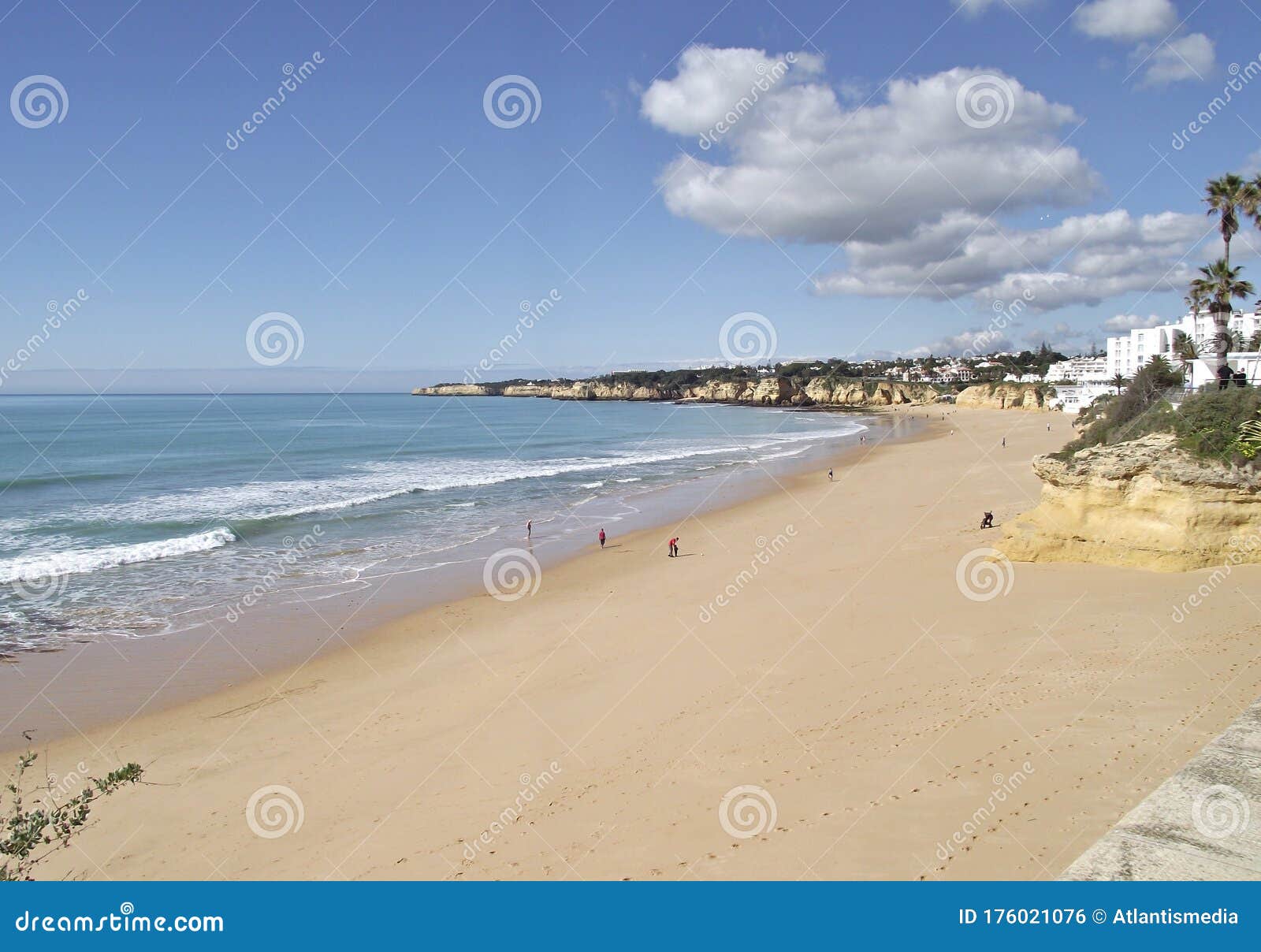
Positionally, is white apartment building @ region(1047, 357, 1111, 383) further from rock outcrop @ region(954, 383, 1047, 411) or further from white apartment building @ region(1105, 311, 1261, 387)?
rock outcrop @ region(954, 383, 1047, 411)

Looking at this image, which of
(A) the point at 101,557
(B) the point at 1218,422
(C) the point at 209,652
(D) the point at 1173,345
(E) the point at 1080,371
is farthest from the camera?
(E) the point at 1080,371

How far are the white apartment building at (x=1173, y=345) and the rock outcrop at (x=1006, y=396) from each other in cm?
891

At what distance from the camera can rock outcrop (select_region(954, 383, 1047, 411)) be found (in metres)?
Result: 94.1

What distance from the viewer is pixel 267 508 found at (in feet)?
104

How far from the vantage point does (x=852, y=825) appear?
23.4 feet

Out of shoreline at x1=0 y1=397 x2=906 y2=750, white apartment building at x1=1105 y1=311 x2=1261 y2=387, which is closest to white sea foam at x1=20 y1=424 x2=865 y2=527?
shoreline at x1=0 y1=397 x2=906 y2=750

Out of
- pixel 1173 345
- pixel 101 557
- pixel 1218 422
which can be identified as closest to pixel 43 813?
pixel 1218 422

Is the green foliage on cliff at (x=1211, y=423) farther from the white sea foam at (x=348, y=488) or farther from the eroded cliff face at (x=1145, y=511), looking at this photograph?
the white sea foam at (x=348, y=488)

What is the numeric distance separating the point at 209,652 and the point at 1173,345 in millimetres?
75591

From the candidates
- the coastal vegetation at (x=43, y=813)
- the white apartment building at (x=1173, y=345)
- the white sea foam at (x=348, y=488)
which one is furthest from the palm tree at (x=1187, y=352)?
the coastal vegetation at (x=43, y=813)

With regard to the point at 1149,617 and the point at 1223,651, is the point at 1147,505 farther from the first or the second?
the point at 1223,651

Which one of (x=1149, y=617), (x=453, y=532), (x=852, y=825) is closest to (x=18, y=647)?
(x=453, y=532)

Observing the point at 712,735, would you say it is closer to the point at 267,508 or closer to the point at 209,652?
the point at 209,652

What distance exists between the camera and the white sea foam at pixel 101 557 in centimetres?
2136
